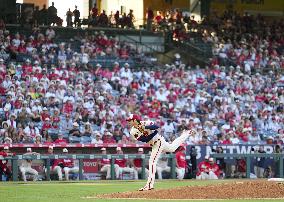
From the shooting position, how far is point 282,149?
29.4 m

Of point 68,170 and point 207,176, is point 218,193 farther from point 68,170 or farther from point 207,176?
point 207,176

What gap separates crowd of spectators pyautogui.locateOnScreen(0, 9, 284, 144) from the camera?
27703mm

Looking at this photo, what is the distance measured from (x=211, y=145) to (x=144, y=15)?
17421 millimetres

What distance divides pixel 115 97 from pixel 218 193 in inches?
570

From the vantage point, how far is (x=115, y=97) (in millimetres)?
30703

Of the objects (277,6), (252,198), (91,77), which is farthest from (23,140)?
(277,6)

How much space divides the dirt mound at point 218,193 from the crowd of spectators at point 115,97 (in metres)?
9.62

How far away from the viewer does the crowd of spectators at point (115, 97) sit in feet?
90.9

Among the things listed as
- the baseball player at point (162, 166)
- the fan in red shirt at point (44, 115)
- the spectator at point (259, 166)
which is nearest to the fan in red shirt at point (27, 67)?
the fan in red shirt at point (44, 115)

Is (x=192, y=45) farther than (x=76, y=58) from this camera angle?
Yes

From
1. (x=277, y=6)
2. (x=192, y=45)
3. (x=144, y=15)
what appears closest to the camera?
(x=192, y=45)

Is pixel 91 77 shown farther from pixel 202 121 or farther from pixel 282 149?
pixel 282 149

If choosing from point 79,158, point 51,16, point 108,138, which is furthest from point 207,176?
point 51,16

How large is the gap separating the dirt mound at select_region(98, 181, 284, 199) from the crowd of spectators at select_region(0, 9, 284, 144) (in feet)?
31.6
